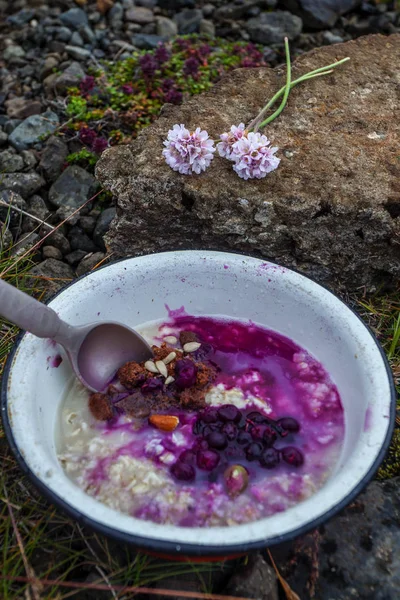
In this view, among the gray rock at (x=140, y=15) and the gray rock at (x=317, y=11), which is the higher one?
the gray rock at (x=140, y=15)

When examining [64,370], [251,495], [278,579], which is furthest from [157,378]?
[278,579]

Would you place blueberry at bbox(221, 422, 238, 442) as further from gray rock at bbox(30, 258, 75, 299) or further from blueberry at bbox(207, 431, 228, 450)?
gray rock at bbox(30, 258, 75, 299)

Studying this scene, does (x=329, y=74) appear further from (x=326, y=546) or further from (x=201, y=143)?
(x=326, y=546)

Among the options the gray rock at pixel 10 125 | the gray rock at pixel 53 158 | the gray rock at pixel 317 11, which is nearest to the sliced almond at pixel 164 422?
the gray rock at pixel 53 158

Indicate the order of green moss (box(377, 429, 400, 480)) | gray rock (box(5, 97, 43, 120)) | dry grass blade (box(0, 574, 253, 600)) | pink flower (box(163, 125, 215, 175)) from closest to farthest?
dry grass blade (box(0, 574, 253, 600)) → green moss (box(377, 429, 400, 480)) → pink flower (box(163, 125, 215, 175)) → gray rock (box(5, 97, 43, 120))

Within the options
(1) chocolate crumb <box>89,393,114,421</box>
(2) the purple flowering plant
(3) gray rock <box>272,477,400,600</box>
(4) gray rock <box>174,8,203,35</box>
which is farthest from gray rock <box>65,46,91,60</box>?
(3) gray rock <box>272,477,400,600</box>

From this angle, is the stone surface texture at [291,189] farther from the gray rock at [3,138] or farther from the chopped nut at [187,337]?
the gray rock at [3,138]

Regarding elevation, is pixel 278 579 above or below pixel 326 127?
below
